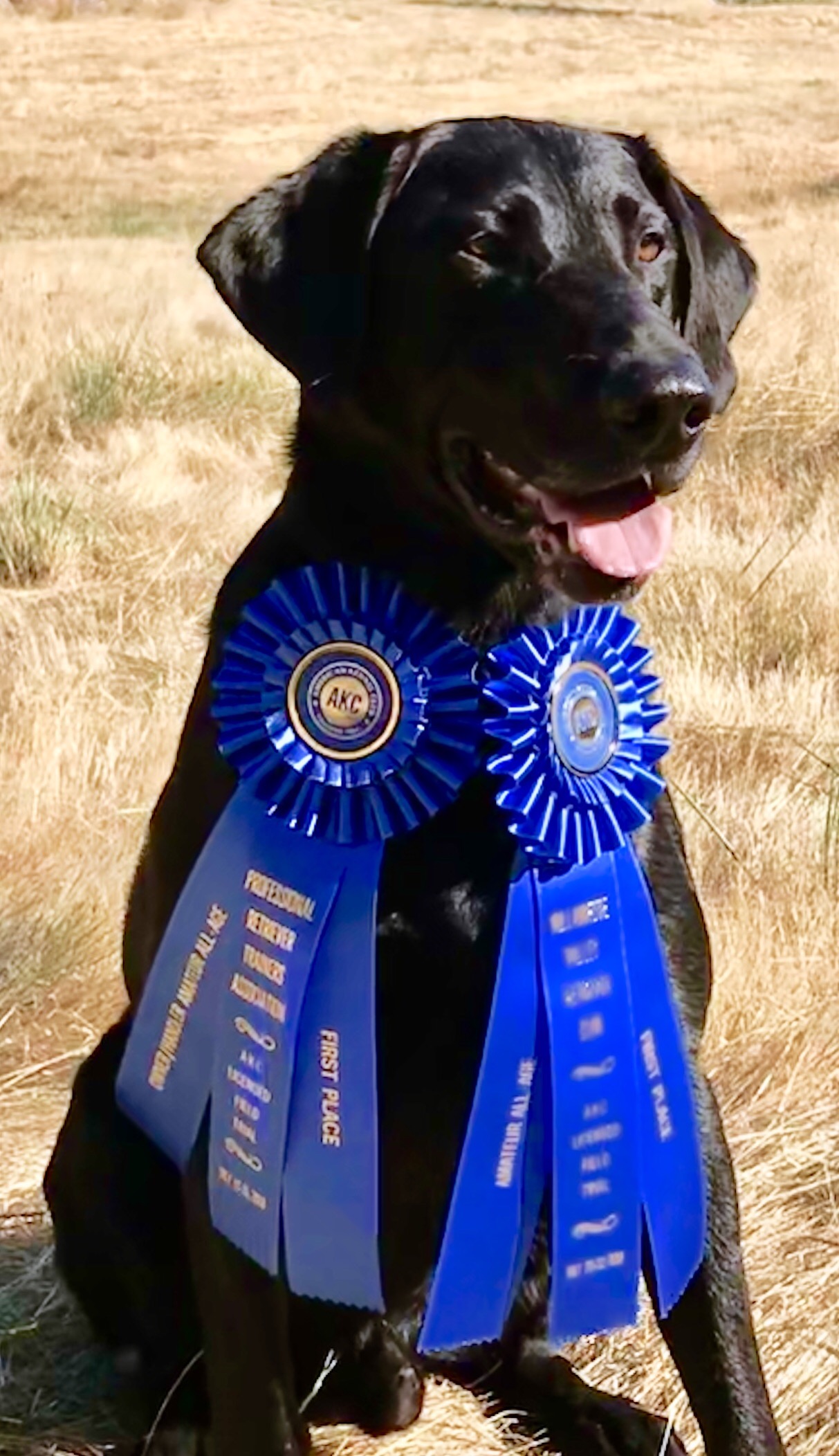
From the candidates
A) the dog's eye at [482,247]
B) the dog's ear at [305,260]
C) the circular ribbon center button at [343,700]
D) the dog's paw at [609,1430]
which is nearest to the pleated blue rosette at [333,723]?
the circular ribbon center button at [343,700]

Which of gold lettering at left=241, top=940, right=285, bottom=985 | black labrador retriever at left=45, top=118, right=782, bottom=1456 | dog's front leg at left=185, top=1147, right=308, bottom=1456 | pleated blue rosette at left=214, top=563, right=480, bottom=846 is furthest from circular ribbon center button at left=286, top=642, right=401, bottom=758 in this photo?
dog's front leg at left=185, top=1147, right=308, bottom=1456

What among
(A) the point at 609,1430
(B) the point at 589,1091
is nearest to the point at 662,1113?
(B) the point at 589,1091

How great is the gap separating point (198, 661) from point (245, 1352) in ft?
9.33

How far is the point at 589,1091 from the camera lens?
1.90 meters

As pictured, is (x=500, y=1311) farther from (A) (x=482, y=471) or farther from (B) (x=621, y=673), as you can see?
(A) (x=482, y=471)

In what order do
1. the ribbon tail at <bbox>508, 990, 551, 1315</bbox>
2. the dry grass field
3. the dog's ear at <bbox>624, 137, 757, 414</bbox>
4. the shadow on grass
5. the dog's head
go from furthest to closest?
the dry grass field < the shadow on grass < the dog's ear at <bbox>624, 137, 757, 414</bbox> < the ribbon tail at <bbox>508, 990, 551, 1315</bbox> < the dog's head

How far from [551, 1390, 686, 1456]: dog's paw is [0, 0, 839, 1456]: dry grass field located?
0.10m

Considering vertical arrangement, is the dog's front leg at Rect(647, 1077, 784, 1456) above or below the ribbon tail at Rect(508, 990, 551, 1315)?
below

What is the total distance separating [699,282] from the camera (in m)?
2.03

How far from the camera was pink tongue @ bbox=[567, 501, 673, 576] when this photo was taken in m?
1.80

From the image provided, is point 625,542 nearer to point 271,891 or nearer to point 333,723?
point 333,723

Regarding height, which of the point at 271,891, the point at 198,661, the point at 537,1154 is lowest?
the point at 198,661

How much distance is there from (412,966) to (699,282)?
808 millimetres

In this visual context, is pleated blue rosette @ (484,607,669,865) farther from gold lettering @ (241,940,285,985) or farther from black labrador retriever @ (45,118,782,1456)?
gold lettering @ (241,940,285,985)
